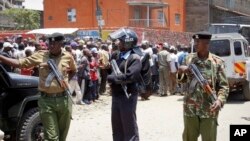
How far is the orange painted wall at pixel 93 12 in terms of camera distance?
43.3 meters

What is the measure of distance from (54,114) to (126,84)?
3.26 feet


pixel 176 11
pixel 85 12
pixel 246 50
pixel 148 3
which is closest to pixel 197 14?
pixel 176 11

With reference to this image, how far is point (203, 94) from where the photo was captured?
212 inches

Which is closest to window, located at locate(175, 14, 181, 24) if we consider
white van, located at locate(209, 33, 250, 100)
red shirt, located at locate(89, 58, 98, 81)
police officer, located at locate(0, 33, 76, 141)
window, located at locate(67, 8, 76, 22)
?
window, located at locate(67, 8, 76, 22)

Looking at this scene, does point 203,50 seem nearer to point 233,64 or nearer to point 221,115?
point 221,115

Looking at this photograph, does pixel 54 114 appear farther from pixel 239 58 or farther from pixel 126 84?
pixel 239 58

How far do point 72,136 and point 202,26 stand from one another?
4249 cm

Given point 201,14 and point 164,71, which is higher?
point 201,14

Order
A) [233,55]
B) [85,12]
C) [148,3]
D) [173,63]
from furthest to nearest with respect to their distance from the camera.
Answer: [85,12], [148,3], [173,63], [233,55]

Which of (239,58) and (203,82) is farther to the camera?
(239,58)

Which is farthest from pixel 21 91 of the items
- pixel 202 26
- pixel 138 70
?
pixel 202 26

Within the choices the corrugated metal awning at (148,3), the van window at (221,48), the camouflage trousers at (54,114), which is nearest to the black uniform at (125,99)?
the camouflage trousers at (54,114)

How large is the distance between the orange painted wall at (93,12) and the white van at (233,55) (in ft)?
92.3

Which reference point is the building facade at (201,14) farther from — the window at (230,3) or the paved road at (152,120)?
the paved road at (152,120)
